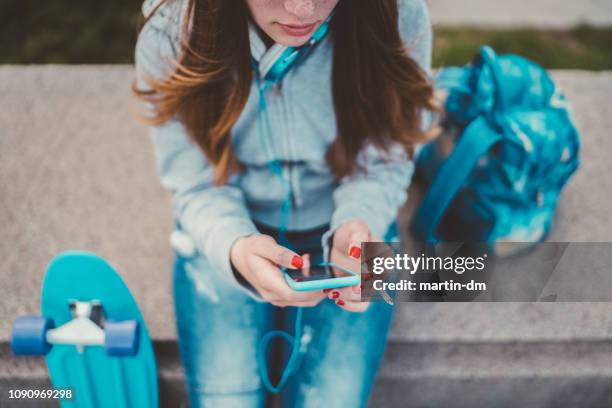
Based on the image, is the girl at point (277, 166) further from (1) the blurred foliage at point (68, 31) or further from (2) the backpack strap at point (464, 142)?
(1) the blurred foliage at point (68, 31)

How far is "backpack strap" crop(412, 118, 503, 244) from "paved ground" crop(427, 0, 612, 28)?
3.97 feet

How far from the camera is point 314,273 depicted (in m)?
1.01

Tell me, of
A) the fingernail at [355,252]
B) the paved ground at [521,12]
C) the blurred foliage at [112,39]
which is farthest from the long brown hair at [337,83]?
the paved ground at [521,12]

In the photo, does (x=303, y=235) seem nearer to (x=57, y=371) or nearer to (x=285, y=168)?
(x=285, y=168)

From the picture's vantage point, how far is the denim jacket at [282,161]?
994 mm

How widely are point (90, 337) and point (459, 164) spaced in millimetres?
762

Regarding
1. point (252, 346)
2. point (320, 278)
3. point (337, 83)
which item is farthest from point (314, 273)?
point (337, 83)

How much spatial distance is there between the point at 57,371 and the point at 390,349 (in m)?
0.64

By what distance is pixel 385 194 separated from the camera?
1152mm

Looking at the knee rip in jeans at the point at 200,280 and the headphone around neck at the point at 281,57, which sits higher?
the headphone around neck at the point at 281,57

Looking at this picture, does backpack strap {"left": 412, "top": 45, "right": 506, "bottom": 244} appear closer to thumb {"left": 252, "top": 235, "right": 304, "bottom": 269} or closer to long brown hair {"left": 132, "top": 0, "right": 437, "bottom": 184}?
long brown hair {"left": 132, "top": 0, "right": 437, "bottom": 184}

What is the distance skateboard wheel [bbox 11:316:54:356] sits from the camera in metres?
1.02

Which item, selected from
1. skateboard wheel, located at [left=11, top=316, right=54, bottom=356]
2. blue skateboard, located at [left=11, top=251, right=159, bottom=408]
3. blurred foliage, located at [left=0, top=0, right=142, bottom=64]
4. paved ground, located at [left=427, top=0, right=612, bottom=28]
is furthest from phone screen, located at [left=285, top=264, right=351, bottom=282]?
paved ground, located at [left=427, top=0, right=612, bottom=28]

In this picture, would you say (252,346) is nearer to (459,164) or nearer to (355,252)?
(355,252)
